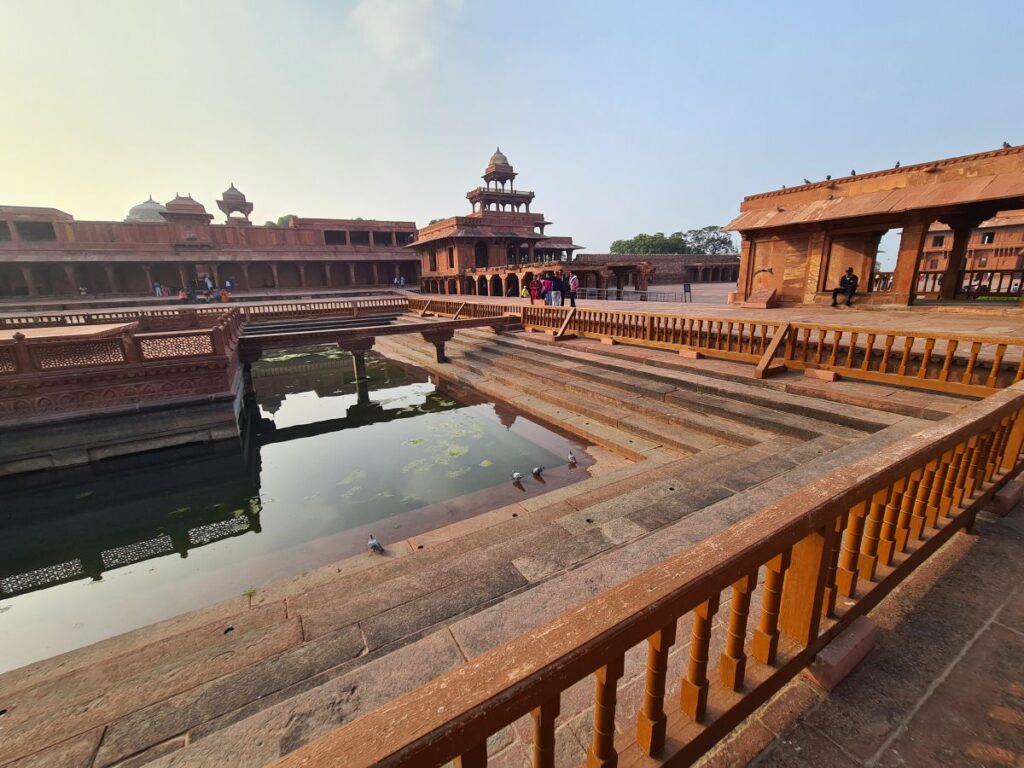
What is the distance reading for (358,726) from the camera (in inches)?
31.8

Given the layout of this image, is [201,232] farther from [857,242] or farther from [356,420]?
[857,242]

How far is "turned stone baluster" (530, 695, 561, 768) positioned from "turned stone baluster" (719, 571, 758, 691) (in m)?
0.74

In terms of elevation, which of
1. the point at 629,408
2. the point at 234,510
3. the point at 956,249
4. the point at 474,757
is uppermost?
the point at 956,249

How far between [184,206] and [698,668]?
4734 cm

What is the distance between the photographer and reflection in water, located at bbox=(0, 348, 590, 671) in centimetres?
504

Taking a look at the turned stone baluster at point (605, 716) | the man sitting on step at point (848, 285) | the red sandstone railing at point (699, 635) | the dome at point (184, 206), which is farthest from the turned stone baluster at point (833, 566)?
the dome at point (184, 206)

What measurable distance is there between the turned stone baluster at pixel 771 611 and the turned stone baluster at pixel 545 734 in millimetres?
936

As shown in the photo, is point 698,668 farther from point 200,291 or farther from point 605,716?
point 200,291

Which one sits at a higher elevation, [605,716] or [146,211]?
[146,211]

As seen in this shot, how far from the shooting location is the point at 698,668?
136 cm

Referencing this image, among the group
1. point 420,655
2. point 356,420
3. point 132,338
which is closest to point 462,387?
point 356,420

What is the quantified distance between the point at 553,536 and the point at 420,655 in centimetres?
177

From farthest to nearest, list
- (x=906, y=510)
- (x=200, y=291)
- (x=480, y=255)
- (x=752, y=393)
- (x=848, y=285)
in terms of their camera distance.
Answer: (x=480, y=255), (x=200, y=291), (x=848, y=285), (x=752, y=393), (x=906, y=510)

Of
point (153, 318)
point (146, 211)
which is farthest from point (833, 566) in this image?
point (146, 211)
